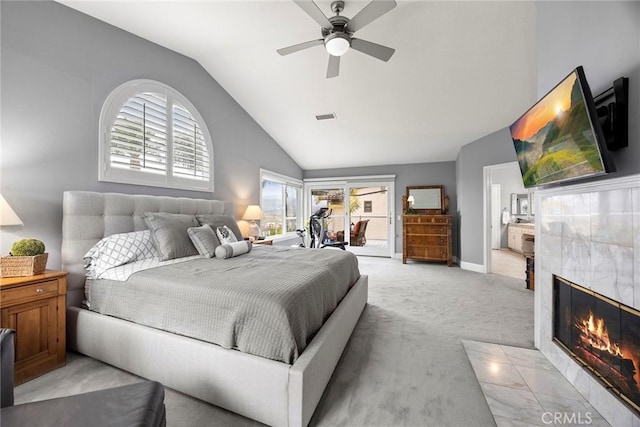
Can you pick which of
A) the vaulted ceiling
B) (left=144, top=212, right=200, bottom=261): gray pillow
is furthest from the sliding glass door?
(left=144, top=212, right=200, bottom=261): gray pillow

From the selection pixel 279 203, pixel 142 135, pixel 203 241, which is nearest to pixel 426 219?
pixel 279 203

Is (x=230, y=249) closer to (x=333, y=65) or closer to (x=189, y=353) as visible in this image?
(x=189, y=353)

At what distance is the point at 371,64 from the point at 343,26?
48.4 inches

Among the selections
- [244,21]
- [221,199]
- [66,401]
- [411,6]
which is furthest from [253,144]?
[66,401]

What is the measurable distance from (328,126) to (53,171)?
3769 mm

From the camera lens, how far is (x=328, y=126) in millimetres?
4770

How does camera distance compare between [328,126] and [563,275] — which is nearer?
[563,275]

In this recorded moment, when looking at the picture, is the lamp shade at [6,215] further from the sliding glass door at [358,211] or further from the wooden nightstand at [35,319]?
the sliding glass door at [358,211]

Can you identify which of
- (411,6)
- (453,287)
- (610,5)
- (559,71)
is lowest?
(453,287)

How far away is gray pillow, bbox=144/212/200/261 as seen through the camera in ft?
7.69

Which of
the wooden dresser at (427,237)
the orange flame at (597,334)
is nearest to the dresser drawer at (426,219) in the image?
the wooden dresser at (427,237)

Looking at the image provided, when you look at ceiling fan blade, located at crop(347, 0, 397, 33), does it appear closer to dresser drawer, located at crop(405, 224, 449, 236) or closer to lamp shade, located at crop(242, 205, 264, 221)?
lamp shade, located at crop(242, 205, 264, 221)

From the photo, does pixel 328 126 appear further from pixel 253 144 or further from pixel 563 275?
pixel 563 275

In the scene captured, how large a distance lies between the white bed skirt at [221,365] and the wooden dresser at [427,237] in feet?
13.1
